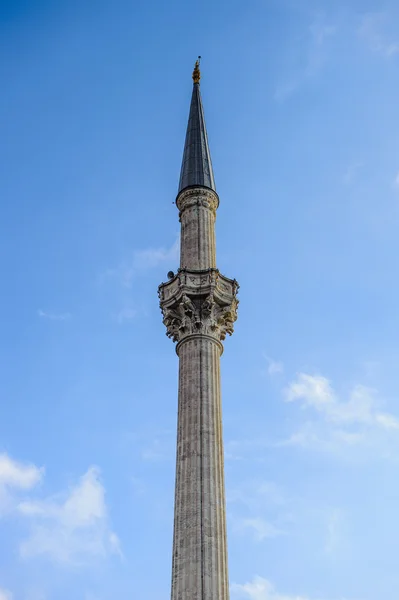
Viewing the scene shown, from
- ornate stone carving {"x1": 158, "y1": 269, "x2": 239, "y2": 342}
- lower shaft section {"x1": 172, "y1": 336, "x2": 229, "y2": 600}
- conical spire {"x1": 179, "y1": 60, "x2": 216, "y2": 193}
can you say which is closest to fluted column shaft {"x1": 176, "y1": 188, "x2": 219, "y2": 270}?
conical spire {"x1": 179, "y1": 60, "x2": 216, "y2": 193}

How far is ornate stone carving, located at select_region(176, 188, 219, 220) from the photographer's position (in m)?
32.2

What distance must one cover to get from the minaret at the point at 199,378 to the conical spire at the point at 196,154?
0.05 m

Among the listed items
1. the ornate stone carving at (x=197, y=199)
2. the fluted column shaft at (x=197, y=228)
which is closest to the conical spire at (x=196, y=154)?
the ornate stone carving at (x=197, y=199)

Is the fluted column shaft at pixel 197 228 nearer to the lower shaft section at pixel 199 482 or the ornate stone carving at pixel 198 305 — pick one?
the ornate stone carving at pixel 198 305

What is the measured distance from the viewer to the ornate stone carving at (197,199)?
32.2 metres

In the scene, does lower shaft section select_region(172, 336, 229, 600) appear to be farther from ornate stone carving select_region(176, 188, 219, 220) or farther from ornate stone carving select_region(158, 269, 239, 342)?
ornate stone carving select_region(176, 188, 219, 220)

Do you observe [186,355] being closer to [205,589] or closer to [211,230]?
[211,230]

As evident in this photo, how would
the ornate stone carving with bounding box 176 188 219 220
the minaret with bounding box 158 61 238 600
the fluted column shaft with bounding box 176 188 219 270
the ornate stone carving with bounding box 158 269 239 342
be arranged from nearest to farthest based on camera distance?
the minaret with bounding box 158 61 238 600, the ornate stone carving with bounding box 158 269 239 342, the fluted column shaft with bounding box 176 188 219 270, the ornate stone carving with bounding box 176 188 219 220

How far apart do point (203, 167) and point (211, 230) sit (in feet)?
11.6

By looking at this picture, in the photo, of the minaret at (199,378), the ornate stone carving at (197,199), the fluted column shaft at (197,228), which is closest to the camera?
the minaret at (199,378)

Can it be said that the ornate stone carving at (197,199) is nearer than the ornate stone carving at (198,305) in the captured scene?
No

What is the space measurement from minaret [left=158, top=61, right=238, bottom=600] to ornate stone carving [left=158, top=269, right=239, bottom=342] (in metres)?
0.04

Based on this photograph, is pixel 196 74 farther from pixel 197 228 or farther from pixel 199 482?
pixel 199 482

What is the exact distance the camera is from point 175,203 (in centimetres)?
3328
